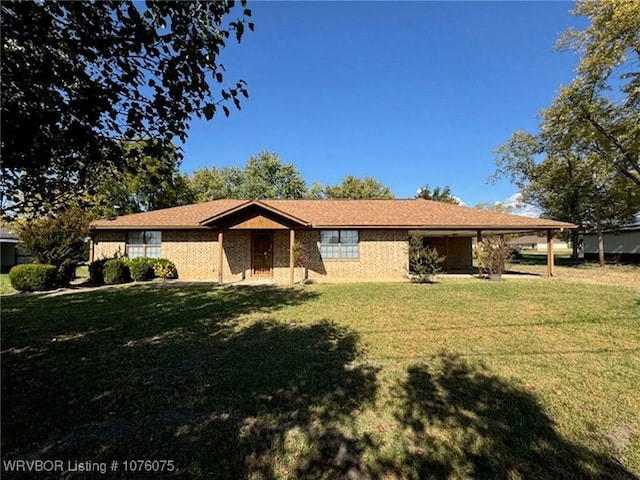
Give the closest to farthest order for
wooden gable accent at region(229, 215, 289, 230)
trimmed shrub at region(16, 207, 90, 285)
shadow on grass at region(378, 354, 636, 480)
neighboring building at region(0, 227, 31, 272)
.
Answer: shadow on grass at region(378, 354, 636, 480) < trimmed shrub at region(16, 207, 90, 285) < wooden gable accent at region(229, 215, 289, 230) < neighboring building at region(0, 227, 31, 272)

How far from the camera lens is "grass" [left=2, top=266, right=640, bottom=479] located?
118 inches

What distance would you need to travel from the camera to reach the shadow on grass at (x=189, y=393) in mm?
3014

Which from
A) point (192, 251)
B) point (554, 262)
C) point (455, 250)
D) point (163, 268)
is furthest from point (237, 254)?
point (554, 262)

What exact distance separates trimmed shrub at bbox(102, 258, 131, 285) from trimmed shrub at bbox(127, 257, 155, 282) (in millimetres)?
328

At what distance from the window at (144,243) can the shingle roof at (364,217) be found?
632 mm

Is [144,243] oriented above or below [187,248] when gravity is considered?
above

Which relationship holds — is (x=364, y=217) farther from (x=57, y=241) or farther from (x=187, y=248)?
(x=57, y=241)

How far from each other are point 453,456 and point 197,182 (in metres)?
43.1

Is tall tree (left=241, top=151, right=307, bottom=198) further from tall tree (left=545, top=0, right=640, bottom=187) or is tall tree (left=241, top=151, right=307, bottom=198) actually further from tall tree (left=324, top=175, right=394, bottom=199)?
tall tree (left=545, top=0, right=640, bottom=187)

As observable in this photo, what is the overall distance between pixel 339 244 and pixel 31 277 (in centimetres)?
1225

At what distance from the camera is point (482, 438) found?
3.30 meters

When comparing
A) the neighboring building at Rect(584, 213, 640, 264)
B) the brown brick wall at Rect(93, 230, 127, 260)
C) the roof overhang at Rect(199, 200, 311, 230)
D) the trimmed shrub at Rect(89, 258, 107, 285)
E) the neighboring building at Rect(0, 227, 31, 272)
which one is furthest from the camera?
the neighboring building at Rect(584, 213, 640, 264)

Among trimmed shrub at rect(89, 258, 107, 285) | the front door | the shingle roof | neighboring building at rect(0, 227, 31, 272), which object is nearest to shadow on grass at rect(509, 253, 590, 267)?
the shingle roof

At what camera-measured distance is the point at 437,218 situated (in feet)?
56.3
